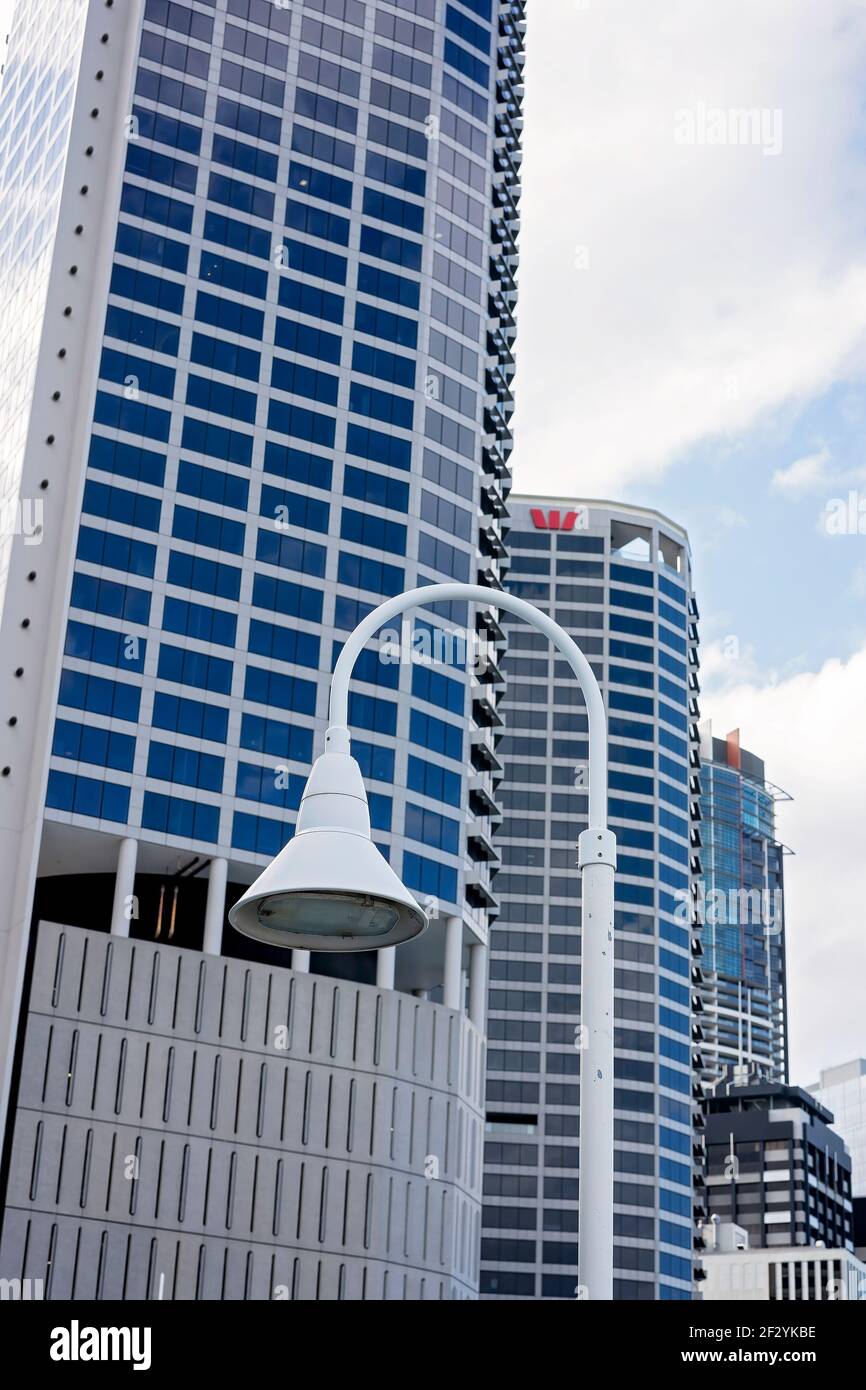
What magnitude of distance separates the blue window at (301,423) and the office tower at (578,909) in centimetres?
6407

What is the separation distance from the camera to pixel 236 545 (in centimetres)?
9819

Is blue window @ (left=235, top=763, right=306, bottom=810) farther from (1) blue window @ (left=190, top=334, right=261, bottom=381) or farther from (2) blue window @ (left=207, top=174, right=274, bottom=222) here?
(2) blue window @ (left=207, top=174, right=274, bottom=222)

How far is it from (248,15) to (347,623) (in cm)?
3827

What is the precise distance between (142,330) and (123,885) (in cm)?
3205

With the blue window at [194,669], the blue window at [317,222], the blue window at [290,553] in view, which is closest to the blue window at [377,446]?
the blue window at [290,553]

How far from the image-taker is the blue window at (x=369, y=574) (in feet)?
332

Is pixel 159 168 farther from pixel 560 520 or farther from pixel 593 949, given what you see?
pixel 593 949

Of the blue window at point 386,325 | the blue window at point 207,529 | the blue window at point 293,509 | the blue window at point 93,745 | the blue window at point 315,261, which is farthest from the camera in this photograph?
the blue window at point 386,325

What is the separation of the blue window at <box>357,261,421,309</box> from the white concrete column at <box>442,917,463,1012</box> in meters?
38.2

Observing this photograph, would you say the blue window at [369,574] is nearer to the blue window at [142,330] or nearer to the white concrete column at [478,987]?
the blue window at [142,330]

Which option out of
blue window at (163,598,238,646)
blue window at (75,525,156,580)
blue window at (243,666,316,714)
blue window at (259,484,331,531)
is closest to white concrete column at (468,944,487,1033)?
blue window at (243,666,316,714)

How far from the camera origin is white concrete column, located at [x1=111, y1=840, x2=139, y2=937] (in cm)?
8875

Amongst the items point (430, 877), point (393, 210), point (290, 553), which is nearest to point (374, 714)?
point (430, 877)

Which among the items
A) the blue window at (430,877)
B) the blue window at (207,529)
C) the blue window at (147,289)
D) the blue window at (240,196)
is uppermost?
the blue window at (240,196)
